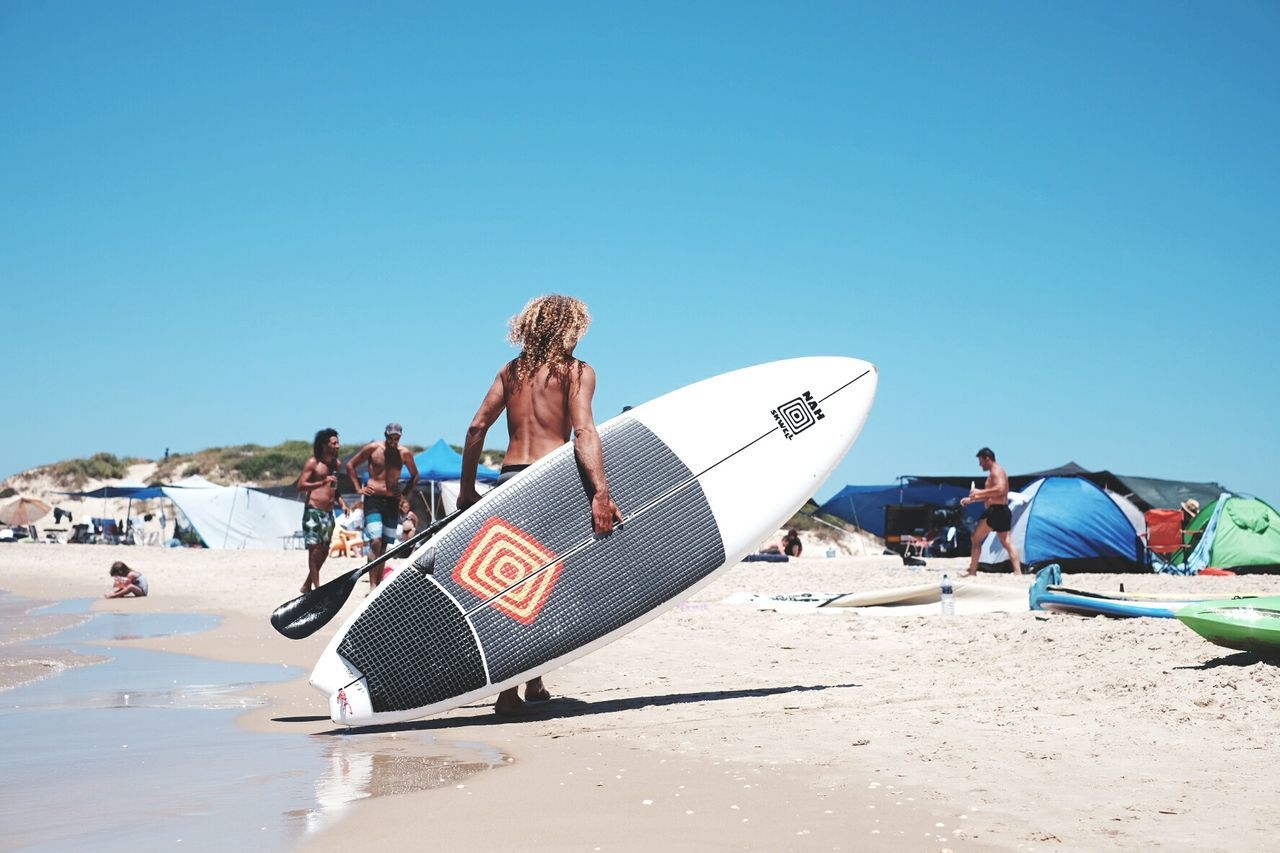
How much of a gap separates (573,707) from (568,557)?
599 mm

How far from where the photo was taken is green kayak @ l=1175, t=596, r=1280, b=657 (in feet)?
→ 14.6

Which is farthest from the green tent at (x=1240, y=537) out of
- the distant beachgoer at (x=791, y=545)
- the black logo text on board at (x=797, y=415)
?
the black logo text on board at (x=797, y=415)

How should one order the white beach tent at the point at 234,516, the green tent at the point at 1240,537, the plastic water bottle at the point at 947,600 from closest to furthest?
1. the plastic water bottle at the point at 947,600
2. the green tent at the point at 1240,537
3. the white beach tent at the point at 234,516

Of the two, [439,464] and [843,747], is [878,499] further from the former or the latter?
[843,747]

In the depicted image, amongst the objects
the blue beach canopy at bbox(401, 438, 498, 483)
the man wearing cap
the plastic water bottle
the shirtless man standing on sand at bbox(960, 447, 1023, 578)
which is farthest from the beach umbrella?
the plastic water bottle

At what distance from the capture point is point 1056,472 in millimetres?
19156

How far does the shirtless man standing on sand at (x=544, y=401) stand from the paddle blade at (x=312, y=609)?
0.57m

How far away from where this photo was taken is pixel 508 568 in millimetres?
4395

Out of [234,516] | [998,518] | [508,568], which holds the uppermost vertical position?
[234,516]

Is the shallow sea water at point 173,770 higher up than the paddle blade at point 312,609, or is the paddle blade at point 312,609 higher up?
the paddle blade at point 312,609

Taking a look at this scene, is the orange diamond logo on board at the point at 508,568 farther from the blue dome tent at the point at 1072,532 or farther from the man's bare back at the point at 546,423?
the blue dome tent at the point at 1072,532

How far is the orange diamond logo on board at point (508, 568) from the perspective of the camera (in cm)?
436

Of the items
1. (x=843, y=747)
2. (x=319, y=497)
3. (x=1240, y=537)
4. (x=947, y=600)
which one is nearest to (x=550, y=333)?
(x=843, y=747)

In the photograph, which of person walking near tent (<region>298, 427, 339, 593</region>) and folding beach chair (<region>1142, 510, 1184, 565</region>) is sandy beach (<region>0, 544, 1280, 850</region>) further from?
folding beach chair (<region>1142, 510, 1184, 565</region>)
